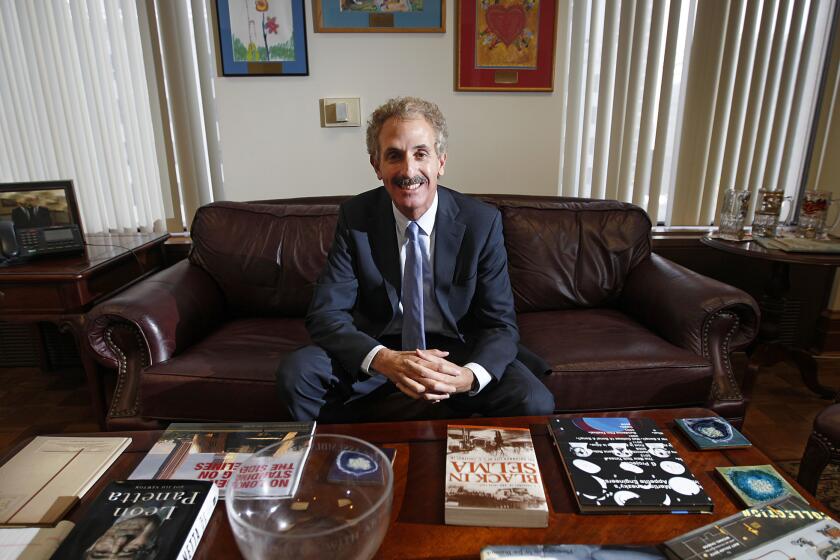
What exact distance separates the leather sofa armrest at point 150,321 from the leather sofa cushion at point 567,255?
3.94 ft

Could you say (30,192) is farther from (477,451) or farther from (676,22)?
(676,22)

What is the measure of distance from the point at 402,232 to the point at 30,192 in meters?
1.51

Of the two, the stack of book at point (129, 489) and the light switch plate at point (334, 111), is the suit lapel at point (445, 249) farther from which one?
the light switch plate at point (334, 111)

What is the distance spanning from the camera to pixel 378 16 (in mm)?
2080

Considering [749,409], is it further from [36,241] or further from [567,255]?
[36,241]

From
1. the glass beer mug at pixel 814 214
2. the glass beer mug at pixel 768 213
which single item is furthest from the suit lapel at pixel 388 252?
the glass beer mug at pixel 814 214

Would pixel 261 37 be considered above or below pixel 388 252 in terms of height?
above

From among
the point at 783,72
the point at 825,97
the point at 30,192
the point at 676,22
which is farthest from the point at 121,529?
the point at 825,97

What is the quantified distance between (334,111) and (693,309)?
5.48 ft

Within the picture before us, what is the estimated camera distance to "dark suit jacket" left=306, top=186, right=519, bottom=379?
140cm

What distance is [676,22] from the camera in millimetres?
2123

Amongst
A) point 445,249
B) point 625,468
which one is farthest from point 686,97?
point 625,468

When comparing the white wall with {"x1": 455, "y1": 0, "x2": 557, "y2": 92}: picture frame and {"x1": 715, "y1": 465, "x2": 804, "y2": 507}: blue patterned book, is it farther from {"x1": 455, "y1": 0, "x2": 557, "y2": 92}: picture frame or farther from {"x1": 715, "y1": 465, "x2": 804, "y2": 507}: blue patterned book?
{"x1": 715, "y1": 465, "x2": 804, "y2": 507}: blue patterned book

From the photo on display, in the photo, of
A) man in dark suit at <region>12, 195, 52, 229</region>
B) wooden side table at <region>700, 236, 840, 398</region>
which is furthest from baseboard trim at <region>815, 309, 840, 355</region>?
man in dark suit at <region>12, 195, 52, 229</region>
